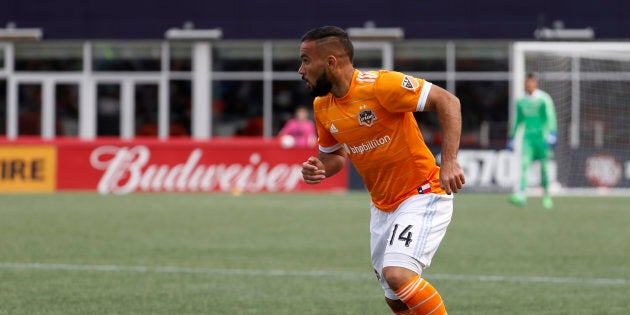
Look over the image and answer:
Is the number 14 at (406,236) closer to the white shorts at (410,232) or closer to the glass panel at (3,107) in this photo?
the white shorts at (410,232)

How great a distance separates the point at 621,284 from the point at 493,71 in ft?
83.6

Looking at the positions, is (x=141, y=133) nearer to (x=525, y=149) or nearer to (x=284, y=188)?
(x=284, y=188)

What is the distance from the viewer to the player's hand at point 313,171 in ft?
23.3

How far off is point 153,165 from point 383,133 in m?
19.4

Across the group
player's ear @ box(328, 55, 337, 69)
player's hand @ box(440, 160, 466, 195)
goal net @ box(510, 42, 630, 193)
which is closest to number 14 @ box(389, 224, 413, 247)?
player's hand @ box(440, 160, 466, 195)

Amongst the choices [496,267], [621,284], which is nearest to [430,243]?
[621,284]

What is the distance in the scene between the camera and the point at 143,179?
25.8 m

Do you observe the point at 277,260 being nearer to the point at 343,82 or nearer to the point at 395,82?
the point at 343,82

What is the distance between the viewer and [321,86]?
6.88m

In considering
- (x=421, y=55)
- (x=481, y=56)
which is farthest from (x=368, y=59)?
(x=481, y=56)

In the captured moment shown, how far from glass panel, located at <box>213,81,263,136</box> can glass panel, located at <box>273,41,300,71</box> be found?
0.97 metres

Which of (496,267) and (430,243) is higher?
(430,243)

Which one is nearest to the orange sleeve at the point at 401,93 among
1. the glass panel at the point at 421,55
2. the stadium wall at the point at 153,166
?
the stadium wall at the point at 153,166

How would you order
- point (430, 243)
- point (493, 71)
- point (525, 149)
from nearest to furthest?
point (430, 243) < point (525, 149) < point (493, 71)
